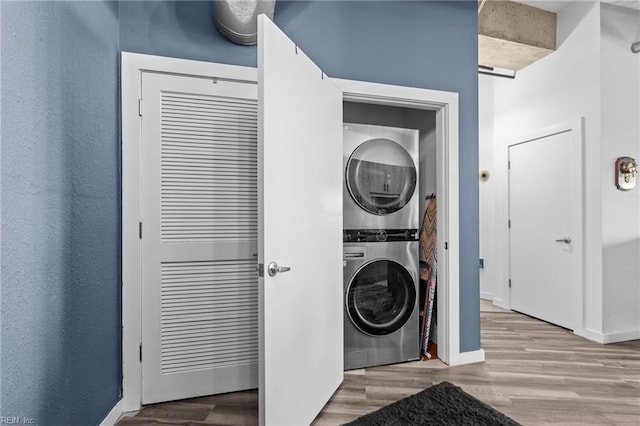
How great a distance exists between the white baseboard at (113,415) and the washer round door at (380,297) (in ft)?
4.76

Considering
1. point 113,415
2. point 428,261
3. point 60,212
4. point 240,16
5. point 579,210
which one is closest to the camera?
point 60,212

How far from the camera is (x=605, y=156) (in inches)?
119

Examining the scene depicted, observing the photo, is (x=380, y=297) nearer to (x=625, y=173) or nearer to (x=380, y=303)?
(x=380, y=303)

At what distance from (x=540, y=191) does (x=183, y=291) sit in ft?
12.0

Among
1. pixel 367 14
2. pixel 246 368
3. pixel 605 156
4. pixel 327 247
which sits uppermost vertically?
pixel 367 14

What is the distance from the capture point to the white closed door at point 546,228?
324cm

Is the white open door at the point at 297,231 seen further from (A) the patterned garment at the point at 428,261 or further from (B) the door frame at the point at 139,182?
(A) the patterned garment at the point at 428,261

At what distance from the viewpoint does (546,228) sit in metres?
3.55

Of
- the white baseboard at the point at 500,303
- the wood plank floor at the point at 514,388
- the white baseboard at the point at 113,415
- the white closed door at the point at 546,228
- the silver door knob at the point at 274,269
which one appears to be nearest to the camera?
the silver door knob at the point at 274,269

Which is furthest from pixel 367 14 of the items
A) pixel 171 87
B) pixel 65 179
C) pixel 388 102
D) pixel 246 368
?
pixel 246 368

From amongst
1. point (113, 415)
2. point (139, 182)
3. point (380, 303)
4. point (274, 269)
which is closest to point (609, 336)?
point (380, 303)

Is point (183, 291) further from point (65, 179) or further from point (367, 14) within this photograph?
point (367, 14)

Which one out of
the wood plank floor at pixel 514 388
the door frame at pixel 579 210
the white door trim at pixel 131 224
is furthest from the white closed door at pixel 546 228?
the white door trim at pixel 131 224

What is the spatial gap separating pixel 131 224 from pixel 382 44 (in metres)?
2.00
